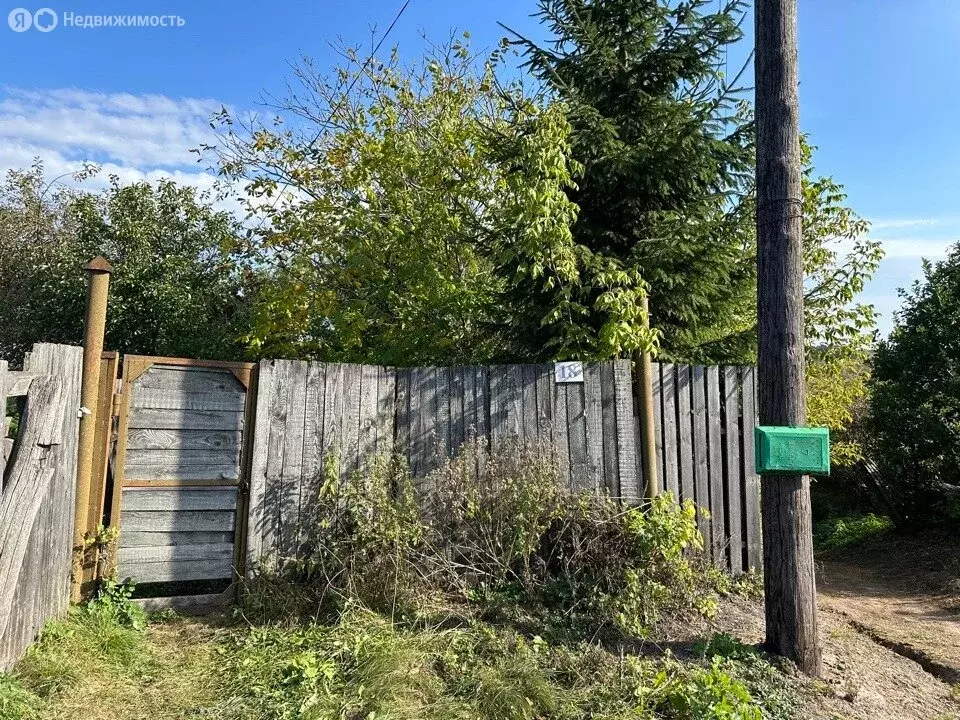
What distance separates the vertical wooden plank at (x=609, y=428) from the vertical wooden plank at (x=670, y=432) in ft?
1.43

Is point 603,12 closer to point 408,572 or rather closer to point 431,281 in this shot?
point 431,281

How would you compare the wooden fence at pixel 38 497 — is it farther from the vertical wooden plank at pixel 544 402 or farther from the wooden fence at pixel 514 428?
the vertical wooden plank at pixel 544 402

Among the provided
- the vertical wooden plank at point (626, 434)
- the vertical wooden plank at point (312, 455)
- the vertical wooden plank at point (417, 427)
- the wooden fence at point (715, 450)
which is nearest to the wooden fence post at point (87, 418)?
the vertical wooden plank at point (312, 455)

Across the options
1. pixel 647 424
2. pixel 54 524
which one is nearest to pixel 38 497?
pixel 54 524

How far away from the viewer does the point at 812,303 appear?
23.9 feet

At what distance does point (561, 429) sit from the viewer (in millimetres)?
5223

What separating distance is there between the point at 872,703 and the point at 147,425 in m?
4.77

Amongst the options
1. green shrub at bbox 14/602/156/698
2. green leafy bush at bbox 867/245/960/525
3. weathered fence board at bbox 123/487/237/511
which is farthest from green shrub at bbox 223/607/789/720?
green leafy bush at bbox 867/245/960/525

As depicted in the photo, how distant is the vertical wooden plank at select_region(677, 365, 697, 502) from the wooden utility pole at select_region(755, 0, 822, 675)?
125cm

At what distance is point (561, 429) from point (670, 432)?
91cm

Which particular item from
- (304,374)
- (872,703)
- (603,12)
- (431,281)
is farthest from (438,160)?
(872,703)

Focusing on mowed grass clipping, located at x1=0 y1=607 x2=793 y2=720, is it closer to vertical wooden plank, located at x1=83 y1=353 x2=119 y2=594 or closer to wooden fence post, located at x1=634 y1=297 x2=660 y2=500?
vertical wooden plank, located at x1=83 y1=353 x2=119 y2=594

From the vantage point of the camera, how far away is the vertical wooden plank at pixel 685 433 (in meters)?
5.34

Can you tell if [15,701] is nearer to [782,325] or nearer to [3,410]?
[3,410]
